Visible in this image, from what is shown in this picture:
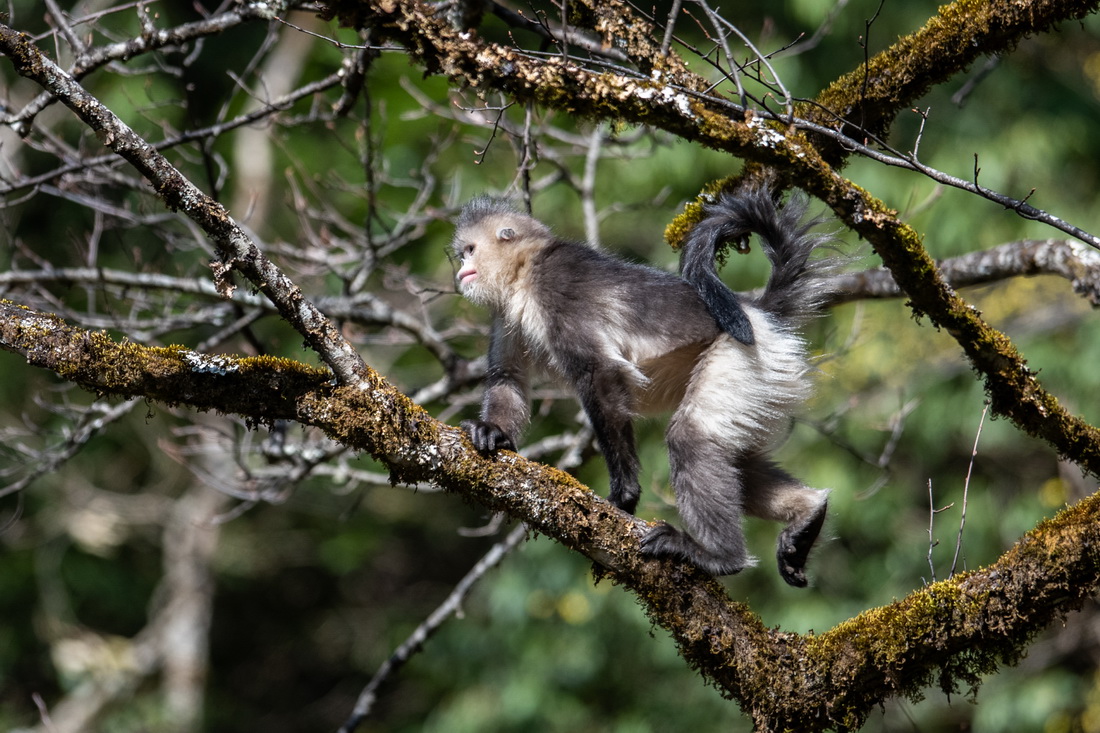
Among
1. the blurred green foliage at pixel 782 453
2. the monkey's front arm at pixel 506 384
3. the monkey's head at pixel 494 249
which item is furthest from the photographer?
the blurred green foliage at pixel 782 453

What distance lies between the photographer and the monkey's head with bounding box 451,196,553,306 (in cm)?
446

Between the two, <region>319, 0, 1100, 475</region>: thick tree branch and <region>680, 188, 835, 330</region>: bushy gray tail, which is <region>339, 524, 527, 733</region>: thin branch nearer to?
<region>680, 188, 835, 330</region>: bushy gray tail

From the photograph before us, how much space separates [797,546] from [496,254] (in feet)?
5.96

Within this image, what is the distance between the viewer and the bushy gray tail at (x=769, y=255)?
3914 mm

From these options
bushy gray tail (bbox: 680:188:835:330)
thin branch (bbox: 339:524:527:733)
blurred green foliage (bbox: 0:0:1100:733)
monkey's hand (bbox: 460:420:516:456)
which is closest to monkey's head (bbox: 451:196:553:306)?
bushy gray tail (bbox: 680:188:835:330)

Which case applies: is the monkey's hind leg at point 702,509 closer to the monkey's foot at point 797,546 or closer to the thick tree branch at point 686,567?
the thick tree branch at point 686,567

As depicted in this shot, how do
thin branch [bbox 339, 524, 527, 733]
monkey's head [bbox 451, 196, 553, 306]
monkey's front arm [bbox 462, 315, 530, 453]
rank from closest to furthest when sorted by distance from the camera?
1. monkey's front arm [bbox 462, 315, 530, 453]
2. monkey's head [bbox 451, 196, 553, 306]
3. thin branch [bbox 339, 524, 527, 733]

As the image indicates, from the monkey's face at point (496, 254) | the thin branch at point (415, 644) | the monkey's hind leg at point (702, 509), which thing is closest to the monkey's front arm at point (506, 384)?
the monkey's face at point (496, 254)

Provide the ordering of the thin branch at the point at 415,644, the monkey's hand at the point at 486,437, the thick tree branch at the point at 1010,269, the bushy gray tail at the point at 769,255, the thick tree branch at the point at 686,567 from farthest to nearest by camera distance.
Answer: the thin branch at the point at 415,644 → the thick tree branch at the point at 1010,269 → the bushy gray tail at the point at 769,255 → the monkey's hand at the point at 486,437 → the thick tree branch at the point at 686,567

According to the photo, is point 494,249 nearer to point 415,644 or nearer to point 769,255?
point 769,255

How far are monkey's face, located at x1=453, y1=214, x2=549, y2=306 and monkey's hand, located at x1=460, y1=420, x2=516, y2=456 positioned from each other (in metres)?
0.99

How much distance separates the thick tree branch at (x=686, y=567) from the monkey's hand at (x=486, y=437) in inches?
2.2

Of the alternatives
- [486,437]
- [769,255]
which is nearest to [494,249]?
[769,255]

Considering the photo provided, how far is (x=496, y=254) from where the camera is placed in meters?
4.52
